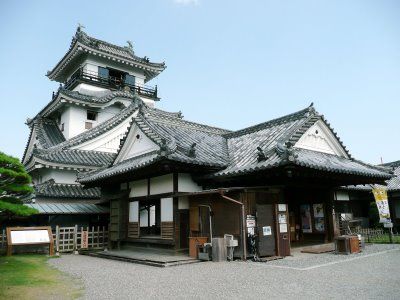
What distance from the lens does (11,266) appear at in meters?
11.8

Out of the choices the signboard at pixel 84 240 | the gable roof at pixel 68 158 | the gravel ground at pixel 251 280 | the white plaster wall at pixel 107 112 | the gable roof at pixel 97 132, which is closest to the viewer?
the gravel ground at pixel 251 280

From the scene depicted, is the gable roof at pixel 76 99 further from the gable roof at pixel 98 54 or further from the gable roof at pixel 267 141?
the gable roof at pixel 267 141

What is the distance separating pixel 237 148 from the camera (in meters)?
17.4

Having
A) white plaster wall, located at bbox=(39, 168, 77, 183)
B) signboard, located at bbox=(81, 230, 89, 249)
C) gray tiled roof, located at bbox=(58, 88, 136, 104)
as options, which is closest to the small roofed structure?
signboard, located at bbox=(81, 230, 89, 249)

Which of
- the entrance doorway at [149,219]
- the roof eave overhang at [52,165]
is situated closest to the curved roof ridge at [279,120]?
the entrance doorway at [149,219]

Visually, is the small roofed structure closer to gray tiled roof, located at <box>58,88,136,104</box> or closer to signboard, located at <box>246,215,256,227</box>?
signboard, located at <box>246,215,256,227</box>

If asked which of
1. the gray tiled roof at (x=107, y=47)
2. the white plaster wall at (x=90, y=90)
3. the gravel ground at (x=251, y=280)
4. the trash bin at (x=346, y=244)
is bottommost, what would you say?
the gravel ground at (x=251, y=280)

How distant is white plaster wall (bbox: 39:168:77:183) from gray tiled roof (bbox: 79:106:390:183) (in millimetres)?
3669

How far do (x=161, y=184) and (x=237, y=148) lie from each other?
478cm

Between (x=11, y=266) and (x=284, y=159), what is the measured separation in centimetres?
1048

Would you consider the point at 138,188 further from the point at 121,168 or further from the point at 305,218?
the point at 305,218

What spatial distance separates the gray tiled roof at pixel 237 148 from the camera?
42.3ft

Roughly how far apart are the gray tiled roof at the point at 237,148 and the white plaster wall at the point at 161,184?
1.06 metres

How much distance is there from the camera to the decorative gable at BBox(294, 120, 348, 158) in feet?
51.7
